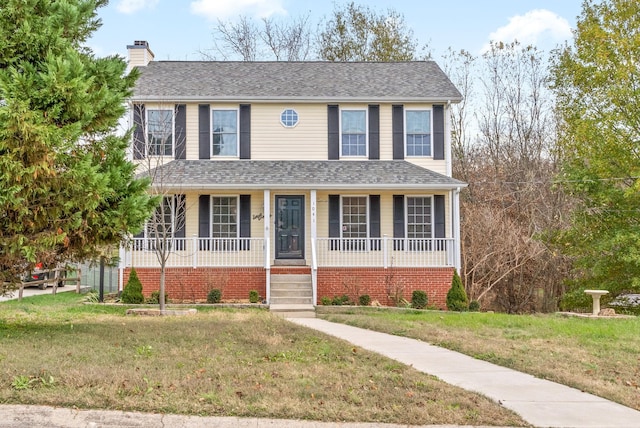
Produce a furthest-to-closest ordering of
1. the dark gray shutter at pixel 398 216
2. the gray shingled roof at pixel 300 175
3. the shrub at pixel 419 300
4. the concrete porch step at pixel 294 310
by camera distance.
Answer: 1. the dark gray shutter at pixel 398 216
2. the gray shingled roof at pixel 300 175
3. the shrub at pixel 419 300
4. the concrete porch step at pixel 294 310

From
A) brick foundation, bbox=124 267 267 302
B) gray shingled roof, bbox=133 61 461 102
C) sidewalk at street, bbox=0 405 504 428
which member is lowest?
sidewalk at street, bbox=0 405 504 428

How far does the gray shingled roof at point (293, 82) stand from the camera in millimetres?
18703

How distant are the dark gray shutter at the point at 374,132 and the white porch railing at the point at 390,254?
2.78 m

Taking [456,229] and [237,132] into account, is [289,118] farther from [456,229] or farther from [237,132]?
[456,229]

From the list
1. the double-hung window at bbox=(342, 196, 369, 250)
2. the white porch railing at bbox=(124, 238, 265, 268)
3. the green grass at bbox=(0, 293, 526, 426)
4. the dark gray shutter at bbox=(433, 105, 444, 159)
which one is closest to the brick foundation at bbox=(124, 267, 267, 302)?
the white porch railing at bbox=(124, 238, 265, 268)

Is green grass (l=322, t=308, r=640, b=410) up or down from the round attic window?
down

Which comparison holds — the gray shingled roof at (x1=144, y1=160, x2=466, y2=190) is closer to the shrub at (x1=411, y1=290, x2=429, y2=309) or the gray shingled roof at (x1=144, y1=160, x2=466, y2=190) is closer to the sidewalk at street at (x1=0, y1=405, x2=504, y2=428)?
the shrub at (x1=411, y1=290, x2=429, y2=309)

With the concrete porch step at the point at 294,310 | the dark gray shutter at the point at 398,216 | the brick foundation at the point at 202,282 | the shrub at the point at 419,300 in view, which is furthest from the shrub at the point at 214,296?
the dark gray shutter at the point at 398,216

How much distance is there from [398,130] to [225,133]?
5271mm

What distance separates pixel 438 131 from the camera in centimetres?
1892

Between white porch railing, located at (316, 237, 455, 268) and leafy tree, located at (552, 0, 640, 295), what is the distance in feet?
13.8

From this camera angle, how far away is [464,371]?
786 centimetres

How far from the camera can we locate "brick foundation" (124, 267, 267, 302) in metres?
17.2

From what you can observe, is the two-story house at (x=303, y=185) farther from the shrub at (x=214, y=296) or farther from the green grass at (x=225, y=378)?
the green grass at (x=225, y=378)
